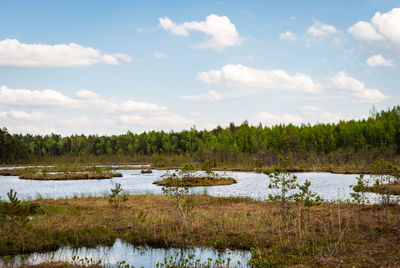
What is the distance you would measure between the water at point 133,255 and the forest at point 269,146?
44.1 meters

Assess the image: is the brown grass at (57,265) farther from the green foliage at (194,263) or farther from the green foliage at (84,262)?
the green foliage at (194,263)

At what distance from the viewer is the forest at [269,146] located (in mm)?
75000

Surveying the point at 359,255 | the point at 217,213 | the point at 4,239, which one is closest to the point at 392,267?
the point at 359,255

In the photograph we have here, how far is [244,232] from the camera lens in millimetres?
14438

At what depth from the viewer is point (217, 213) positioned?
59.5 feet

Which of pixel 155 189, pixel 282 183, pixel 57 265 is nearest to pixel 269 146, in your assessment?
pixel 155 189

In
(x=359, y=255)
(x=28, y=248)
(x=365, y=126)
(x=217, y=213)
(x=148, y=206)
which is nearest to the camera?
(x=359, y=255)

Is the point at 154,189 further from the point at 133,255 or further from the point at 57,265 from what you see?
the point at 57,265

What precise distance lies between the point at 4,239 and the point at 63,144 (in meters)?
137

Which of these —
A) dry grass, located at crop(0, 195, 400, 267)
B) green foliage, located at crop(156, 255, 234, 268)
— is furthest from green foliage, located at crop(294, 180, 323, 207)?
green foliage, located at crop(156, 255, 234, 268)

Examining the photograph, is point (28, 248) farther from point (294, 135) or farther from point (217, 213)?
point (294, 135)

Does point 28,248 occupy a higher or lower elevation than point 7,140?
lower

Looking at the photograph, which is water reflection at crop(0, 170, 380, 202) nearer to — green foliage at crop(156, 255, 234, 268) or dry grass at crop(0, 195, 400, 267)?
dry grass at crop(0, 195, 400, 267)

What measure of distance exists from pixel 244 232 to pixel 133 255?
4.90 m
